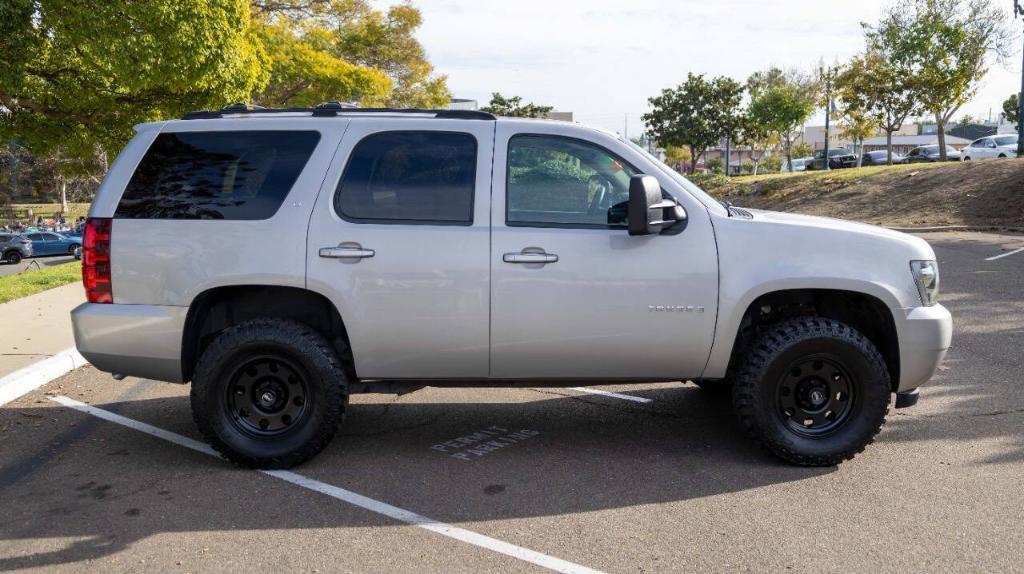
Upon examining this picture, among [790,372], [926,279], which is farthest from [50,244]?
[926,279]

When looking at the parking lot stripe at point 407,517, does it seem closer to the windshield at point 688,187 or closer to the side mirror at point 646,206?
the side mirror at point 646,206

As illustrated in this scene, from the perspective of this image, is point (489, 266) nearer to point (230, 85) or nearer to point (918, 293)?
point (918, 293)

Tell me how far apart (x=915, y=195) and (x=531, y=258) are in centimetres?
2275

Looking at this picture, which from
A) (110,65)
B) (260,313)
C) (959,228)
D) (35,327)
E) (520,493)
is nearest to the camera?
(520,493)

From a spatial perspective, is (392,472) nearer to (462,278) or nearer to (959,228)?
(462,278)

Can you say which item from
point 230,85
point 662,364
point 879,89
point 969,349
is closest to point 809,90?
point 879,89

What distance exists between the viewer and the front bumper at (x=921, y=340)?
16.2 feet

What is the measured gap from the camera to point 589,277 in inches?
191

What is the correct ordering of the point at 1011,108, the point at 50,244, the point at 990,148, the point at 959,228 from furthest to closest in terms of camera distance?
the point at 1011,108
the point at 50,244
the point at 990,148
the point at 959,228

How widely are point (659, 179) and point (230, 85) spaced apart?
12.9 meters

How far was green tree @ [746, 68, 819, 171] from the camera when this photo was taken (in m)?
56.4

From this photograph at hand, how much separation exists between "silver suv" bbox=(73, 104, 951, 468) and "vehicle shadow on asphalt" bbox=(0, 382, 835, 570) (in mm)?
361

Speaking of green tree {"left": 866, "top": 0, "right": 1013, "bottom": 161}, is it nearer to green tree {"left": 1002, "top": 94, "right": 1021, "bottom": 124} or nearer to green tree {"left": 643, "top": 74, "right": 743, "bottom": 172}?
green tree {"left": 643, "top": 74, "right": 743, "bottom": 172}

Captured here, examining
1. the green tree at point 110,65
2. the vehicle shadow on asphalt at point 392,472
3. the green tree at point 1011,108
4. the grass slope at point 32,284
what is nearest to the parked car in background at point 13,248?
the green tree at point 110,65
